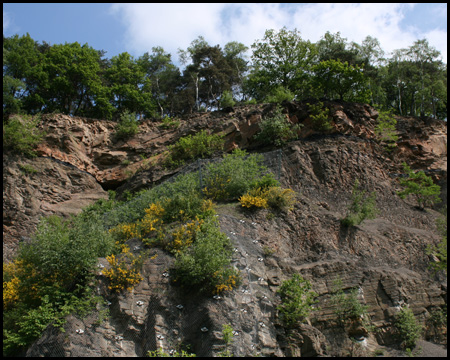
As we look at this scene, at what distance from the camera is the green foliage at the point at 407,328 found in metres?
10.3

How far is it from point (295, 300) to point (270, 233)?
2756mm

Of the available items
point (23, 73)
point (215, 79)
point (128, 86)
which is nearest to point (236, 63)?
point (215, 79)

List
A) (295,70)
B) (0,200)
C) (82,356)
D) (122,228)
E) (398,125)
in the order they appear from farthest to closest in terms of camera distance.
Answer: (295,70) < (398,125) < (0,200) < (122,228) < (82,356)

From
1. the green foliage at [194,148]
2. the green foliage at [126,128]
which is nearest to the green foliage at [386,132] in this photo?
the green foliage at [194,148]

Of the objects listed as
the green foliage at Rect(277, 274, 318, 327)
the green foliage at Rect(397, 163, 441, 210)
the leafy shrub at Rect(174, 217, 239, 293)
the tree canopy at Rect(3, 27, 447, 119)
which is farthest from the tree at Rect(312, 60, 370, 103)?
the leafy shrub at Rect(174, 217, 239, 293)

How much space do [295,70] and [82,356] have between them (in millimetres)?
20325

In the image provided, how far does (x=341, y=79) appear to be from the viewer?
2136 centimetres

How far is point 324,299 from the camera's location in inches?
420

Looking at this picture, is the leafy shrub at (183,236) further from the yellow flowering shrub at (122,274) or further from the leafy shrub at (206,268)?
the yellow flowering shrub at (122,274)

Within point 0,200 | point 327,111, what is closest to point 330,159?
point 327,111

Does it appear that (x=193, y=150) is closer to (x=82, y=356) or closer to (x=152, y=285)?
(x=152, y=285)

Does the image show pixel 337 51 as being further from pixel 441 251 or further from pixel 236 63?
pixel 441 251

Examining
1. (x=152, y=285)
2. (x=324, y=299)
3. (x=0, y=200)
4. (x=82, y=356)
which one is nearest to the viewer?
(x=82, y=356)

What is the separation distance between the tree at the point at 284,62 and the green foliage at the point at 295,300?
624 inches
